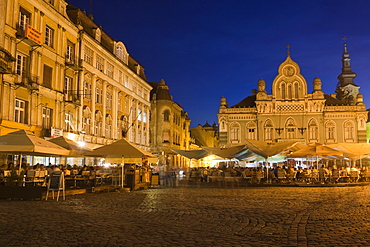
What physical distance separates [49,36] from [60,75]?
123 inches

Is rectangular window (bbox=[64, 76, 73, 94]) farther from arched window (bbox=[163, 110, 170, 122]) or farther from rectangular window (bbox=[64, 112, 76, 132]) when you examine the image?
arched window (bbox=[163, 110, 170, 122])

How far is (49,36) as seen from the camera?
30.6 metres

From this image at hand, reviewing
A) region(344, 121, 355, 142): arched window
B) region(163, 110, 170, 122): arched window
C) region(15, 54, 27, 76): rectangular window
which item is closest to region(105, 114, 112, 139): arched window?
region(15, 54, 27, 76): rectangular window

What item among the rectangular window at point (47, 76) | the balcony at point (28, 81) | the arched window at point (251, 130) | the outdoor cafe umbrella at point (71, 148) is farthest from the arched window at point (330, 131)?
the outdoor cafe umbrella at point (71, 148)

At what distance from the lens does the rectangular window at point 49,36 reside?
3022cm

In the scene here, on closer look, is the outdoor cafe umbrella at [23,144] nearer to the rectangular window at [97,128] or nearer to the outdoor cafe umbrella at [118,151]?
the outdoor cafe umbrella at [118,151]

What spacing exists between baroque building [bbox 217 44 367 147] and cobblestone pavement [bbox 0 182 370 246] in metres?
46.2

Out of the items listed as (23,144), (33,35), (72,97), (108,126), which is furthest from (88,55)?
(23,144)

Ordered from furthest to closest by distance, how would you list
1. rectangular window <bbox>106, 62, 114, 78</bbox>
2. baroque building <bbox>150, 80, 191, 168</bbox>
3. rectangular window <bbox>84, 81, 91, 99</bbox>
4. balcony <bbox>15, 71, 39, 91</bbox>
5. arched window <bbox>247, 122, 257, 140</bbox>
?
arched window <bbox>247, 122, 257, 140</bbox> → baroque building <bbox>150, 80, 191, 168</bbox> → rectangular window <bbox>106, 62, 114, 78</bbox> → rectangular window <bbox>84, 81, 91, 99</bbox> → balcony <bbox>15, 71, 39, 91</bbox>

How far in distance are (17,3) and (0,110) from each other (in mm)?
7133

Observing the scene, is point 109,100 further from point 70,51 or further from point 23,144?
point 23,144

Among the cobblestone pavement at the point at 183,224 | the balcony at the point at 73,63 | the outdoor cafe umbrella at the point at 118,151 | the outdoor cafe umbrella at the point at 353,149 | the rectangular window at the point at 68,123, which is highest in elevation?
the balcony at the point at 73,63

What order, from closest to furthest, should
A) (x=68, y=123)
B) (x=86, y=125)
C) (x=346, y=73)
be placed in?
(x=68, y=123) → (x=86, y=125) → (x=346, y=73)

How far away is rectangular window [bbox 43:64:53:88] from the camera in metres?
29.8
